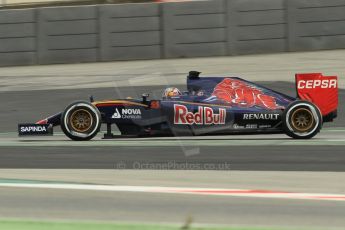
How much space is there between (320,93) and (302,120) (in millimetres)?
590

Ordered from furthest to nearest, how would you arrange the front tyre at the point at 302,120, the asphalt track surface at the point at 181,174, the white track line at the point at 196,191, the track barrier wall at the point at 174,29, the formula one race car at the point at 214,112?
the track barrier wall at the point at 174,29 → the formula one race car at the point at 214,112 → the front tyre at the point at 302,120 → the white track line at the point at 196,191 → the asphalt track surface at the point at 181,174

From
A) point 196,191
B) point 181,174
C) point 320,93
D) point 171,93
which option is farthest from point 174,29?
point 196,191

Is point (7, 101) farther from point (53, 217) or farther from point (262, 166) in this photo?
point (53, 217)

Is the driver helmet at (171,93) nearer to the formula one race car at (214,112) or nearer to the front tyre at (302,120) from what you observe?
the formula one race car at (214,112)

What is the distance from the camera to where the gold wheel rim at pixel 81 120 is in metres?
11.4

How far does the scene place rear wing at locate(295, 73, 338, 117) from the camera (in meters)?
11.4

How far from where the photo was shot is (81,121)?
1152 centimetres

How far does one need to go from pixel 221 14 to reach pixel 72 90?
25.1ft

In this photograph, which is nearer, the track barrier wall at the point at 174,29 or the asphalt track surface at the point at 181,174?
the asphalt track surface at the point at 181,174

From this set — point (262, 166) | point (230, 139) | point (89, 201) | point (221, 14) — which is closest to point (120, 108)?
point (230, 139)

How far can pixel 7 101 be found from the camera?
61.0ft

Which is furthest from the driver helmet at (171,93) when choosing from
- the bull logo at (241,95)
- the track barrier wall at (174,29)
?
the track barrier wall at (174,29)

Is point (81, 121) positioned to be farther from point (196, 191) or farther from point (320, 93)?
point (196, 191)

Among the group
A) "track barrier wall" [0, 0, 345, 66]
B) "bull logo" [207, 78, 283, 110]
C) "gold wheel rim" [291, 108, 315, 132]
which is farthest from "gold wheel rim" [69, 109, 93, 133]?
"track barrier wall" [0, 0, 345, 66]
